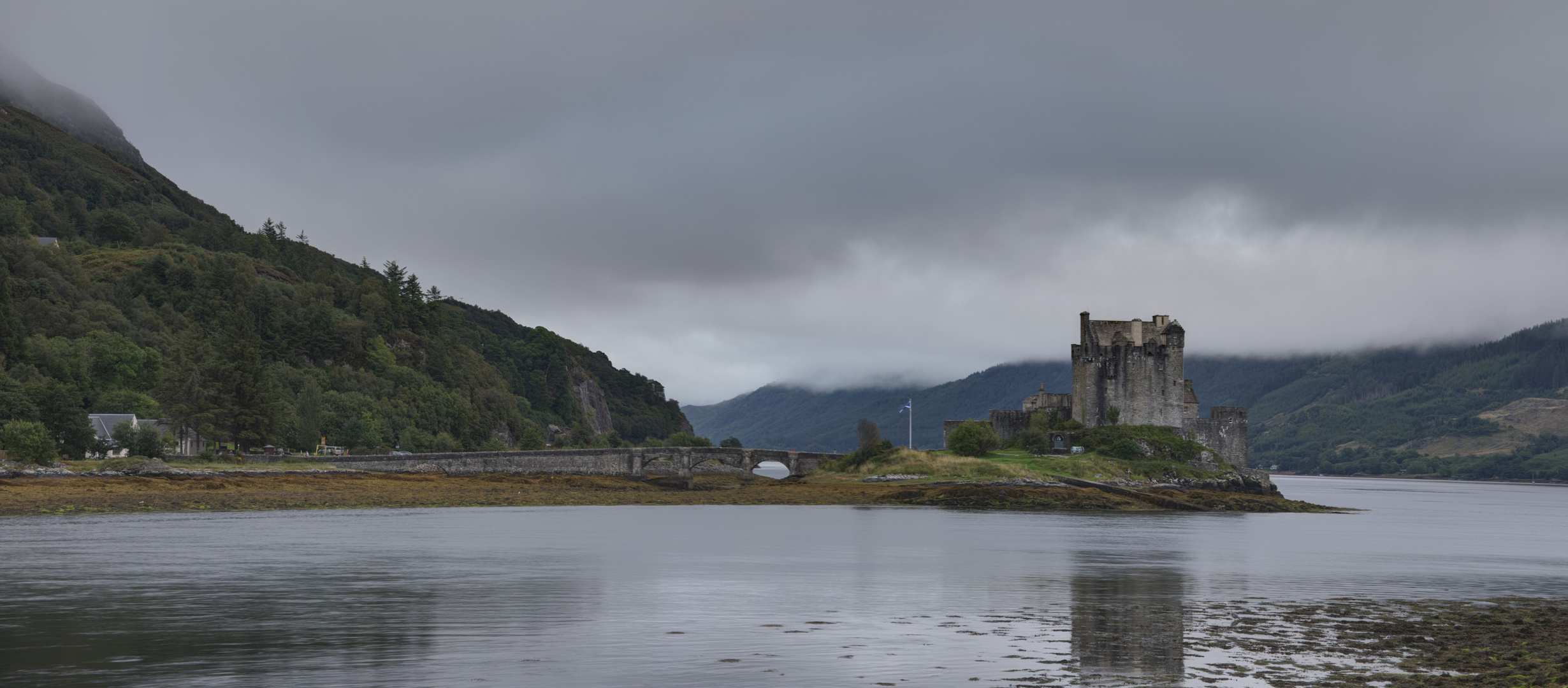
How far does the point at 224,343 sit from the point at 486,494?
31085 mm

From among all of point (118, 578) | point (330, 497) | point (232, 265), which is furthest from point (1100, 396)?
point (232, 265)

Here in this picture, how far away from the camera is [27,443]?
239ft

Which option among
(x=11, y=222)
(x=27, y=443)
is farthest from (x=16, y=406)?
(x=11, y=222)

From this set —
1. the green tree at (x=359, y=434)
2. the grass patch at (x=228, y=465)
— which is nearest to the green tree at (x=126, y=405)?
the grass patch at (x=228, y=465)

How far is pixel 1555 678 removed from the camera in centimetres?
1917

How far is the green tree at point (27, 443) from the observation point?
240 ft

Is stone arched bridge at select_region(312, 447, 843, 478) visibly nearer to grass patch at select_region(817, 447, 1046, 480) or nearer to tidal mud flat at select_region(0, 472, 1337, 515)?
tidal mud flat at select_region(0, 472, 1337, 515)

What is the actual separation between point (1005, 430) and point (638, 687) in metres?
103

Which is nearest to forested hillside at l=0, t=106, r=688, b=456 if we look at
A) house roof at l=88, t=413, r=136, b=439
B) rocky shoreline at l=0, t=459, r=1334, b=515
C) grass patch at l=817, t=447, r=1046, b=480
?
house roof at l=88, t=413, r=136, b=439

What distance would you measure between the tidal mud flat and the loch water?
7447mm

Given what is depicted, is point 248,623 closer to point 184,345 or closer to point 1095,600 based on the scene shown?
point 1095,600

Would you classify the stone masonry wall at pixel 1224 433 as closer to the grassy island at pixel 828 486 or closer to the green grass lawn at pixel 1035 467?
the grassy island at pixel 828 486

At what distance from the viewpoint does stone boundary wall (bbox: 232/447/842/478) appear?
102m

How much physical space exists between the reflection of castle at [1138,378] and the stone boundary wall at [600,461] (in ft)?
101
